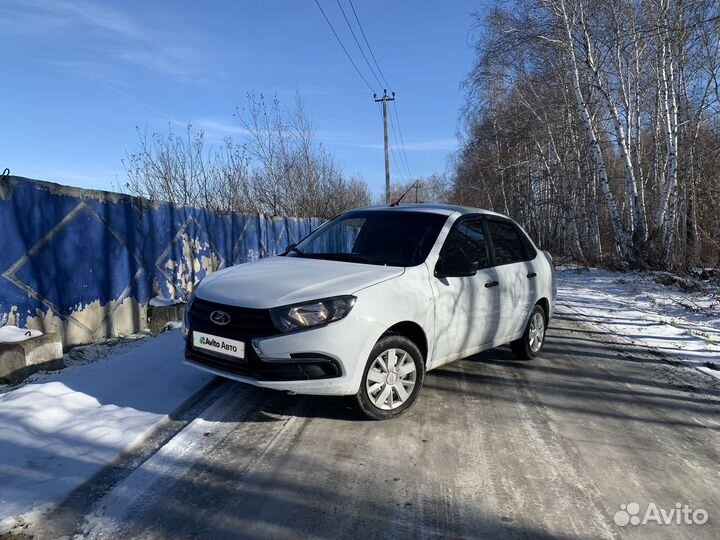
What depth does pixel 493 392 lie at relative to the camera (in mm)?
4637

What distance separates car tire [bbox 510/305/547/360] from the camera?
5.63 metres

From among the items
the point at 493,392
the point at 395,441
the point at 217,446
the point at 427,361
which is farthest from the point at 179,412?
the point at 493,392

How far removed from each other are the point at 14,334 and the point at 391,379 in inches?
146

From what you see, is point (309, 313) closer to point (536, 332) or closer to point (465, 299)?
point (465, 299)

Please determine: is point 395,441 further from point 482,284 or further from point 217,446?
point 482,284

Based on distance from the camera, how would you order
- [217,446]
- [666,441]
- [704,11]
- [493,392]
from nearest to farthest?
1. [217,446]
2. [666,441]
3. [493,392]
4. [704,11]

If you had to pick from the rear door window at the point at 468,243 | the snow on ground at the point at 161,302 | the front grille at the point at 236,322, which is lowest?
the snow on ground at the point at 161,302

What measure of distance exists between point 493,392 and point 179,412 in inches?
112

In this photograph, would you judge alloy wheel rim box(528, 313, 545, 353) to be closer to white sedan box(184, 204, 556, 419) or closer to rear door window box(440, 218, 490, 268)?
white sedan box(184, 204, 556, 419)

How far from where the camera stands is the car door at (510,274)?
16.6 ft

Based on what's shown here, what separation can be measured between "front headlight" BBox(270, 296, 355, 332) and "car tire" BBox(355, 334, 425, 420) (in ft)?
1.49
